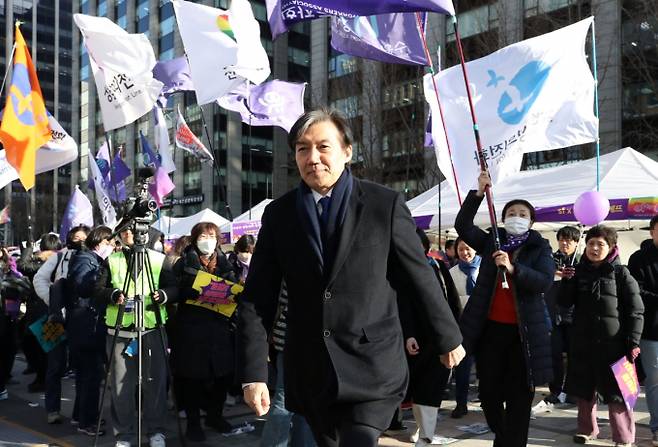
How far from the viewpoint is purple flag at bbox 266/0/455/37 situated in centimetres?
493

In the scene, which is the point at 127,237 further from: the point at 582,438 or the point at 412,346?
the point at 582,438

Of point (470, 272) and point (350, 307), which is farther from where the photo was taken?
point (470, 272)

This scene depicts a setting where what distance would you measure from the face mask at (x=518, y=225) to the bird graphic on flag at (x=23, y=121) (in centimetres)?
514

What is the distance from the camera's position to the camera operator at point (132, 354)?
5.22 meters

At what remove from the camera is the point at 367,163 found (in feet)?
75.4

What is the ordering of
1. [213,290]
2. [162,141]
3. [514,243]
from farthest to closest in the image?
[162,141] → [213,290] → [514,243]

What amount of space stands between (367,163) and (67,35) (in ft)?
312

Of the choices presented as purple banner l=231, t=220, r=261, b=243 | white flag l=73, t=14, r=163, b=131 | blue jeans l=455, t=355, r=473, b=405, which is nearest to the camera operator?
blue jeans l=455, t=355, r=473, b=405

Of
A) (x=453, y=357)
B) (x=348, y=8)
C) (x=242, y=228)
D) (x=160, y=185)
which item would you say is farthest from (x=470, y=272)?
(x=242, y=228)

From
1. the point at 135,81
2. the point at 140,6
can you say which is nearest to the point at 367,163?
the point at 135,81

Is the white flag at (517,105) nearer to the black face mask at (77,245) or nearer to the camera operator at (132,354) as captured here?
the camera operator at (132,354)

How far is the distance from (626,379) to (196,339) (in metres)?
3.63

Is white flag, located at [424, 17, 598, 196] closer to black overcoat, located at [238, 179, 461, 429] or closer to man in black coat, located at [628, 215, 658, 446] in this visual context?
man in black coat, located at [628, 215, 658, 446]

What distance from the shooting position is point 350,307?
98.5 inches
